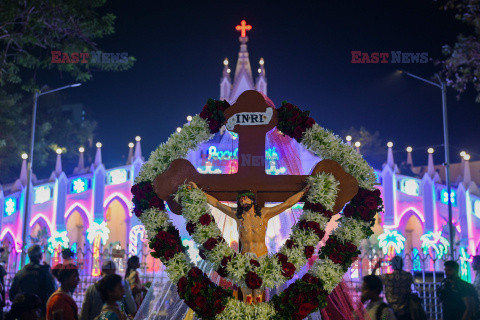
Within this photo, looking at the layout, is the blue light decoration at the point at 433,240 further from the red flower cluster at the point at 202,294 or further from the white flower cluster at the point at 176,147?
the red flower cluster at the point at 202,294

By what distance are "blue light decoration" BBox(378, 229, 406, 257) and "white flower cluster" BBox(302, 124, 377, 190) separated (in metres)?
29.5

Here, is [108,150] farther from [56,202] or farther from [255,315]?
[255,315]

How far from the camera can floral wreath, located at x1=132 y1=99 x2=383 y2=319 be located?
6.46 meters

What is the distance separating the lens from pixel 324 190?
6.93m

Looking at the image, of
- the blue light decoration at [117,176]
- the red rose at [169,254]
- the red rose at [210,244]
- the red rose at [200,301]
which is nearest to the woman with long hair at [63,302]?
A: the red rose at [169,254]

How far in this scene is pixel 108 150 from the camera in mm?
52188

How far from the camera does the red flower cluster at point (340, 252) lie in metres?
6.79

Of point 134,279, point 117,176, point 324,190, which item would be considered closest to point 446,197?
point 117,176

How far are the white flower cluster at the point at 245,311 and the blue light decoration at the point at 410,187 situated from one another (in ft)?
109

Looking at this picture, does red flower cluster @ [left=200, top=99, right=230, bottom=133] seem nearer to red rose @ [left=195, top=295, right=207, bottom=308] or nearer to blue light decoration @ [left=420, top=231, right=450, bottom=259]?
red rose @ [left=195, top=295, right=207, bottom=308]

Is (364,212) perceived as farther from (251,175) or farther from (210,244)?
(210,244)

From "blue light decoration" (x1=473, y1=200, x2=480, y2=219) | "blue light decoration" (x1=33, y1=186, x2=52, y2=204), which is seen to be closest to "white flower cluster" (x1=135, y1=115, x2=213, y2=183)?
"blue light decoration" (x1=473, y1=200, x2=480, y2=219)

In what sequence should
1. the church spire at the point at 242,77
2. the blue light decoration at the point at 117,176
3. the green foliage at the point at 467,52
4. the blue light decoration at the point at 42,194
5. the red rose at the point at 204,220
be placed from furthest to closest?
the church spire at the point at 242,77 → the blue light decoration at the point at 117,176 → the blue light decoration at the point at 42,194 → the green foliage at the point at 467,52 → the red rose at the point at 204,220

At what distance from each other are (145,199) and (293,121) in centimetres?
198
